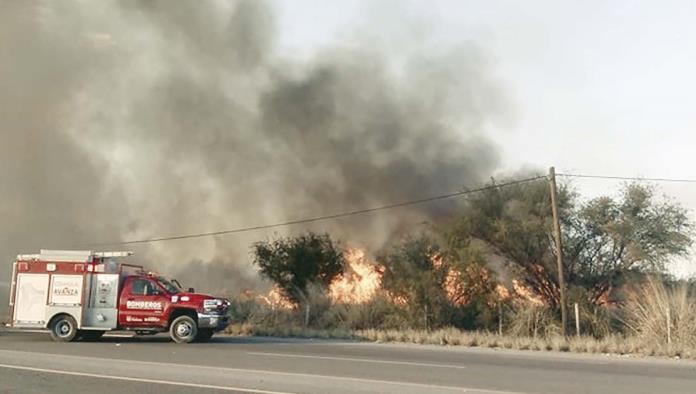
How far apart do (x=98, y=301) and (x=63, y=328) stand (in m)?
1.18

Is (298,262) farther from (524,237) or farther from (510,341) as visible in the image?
(510,341)

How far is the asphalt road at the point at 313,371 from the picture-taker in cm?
948

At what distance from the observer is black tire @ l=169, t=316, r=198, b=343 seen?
1844 centimetres

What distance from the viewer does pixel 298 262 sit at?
37.7 meters

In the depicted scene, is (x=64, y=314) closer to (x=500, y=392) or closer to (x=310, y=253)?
(x=500, y=392)

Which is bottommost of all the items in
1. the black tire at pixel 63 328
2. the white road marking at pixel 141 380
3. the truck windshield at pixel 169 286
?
the white road marking at pixel 141 380

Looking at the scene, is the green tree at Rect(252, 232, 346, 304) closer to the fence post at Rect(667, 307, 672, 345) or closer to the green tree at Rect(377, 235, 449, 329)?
the green tree at Rect(377, 235, 449, 329)

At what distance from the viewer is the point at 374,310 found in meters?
27.6

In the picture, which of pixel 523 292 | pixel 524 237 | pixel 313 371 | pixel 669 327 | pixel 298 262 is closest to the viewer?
pixel 313 371

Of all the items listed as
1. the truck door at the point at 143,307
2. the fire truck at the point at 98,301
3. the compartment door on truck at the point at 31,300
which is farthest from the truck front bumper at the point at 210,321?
the compartment door on truck at the point at 31,300

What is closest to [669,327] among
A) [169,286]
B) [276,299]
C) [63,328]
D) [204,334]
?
[204,334]

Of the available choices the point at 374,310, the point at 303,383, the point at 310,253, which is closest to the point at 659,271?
the point at 374,310

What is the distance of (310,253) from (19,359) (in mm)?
25465

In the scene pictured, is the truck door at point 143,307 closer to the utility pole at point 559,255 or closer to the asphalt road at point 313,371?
the asphalt road at point 313,371
